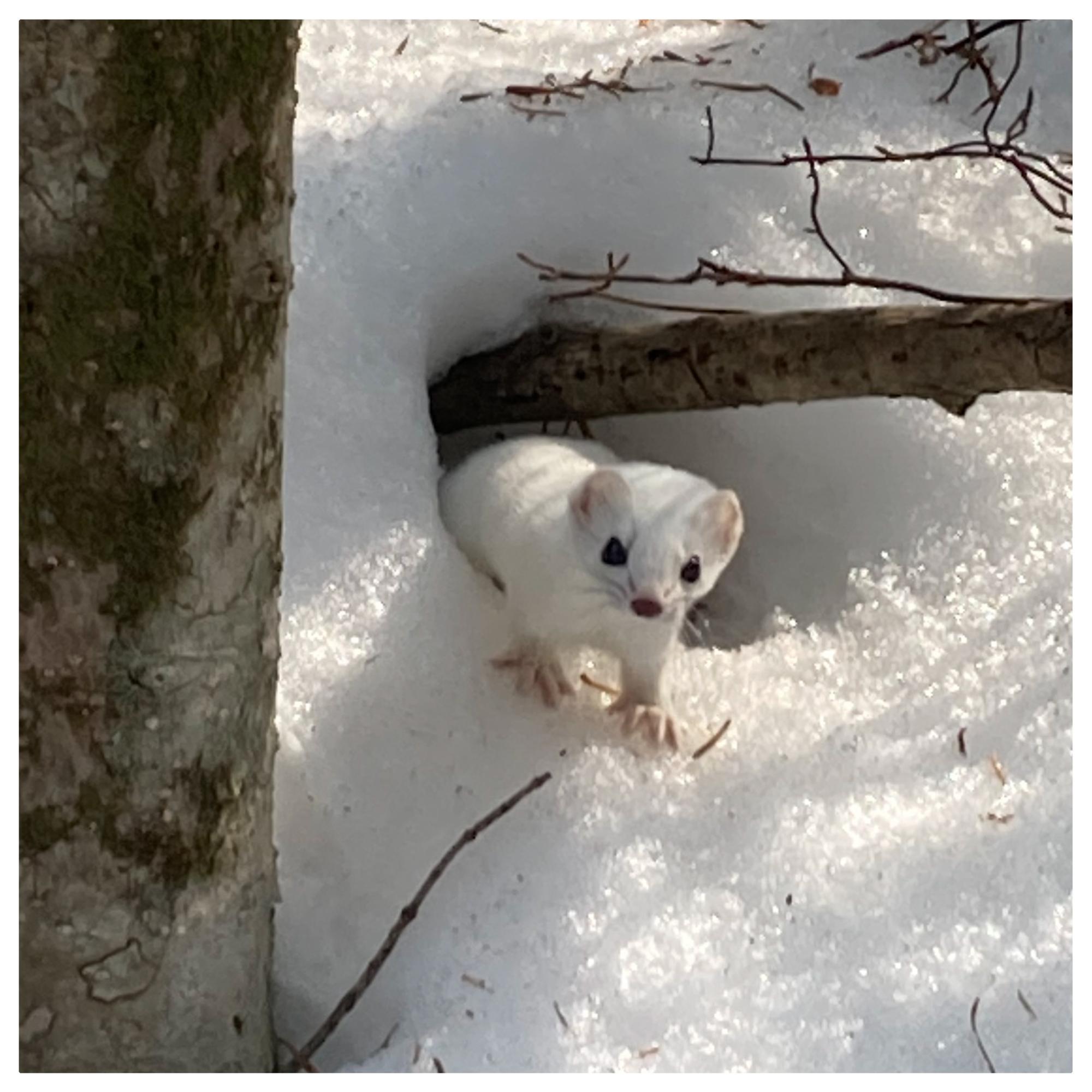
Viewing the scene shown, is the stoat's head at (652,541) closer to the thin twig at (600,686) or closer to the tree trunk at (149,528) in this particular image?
the thin twig at (600,686)

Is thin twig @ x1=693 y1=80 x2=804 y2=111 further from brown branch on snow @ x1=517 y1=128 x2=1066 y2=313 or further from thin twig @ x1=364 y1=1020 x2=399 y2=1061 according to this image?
thin twig @ x1=364 y1=1020 x2=399 y2=1061

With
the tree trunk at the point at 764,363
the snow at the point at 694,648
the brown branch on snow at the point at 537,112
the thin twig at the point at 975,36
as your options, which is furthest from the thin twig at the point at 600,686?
the thin twig at the point at 975,36

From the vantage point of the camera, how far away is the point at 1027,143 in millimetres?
2459

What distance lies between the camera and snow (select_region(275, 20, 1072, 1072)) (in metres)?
1.56

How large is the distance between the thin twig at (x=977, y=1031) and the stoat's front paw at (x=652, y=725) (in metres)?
0.51

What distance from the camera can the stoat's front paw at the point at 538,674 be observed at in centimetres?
195

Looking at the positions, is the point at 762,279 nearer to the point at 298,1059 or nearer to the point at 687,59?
the point at 687,59

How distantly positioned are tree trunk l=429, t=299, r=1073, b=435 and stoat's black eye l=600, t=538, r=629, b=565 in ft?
1.07

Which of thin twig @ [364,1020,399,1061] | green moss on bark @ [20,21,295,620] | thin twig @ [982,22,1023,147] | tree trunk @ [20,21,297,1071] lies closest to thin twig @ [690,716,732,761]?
thin twig @ [364,1020,399,1061]

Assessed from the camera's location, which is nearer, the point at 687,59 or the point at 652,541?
the point at 652,541

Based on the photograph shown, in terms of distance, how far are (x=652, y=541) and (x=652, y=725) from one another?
25cm

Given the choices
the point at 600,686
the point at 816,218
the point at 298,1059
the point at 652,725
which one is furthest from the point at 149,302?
the point at 816,218

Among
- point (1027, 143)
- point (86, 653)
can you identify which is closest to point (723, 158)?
point (1027, 143)

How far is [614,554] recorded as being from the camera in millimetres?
1951
